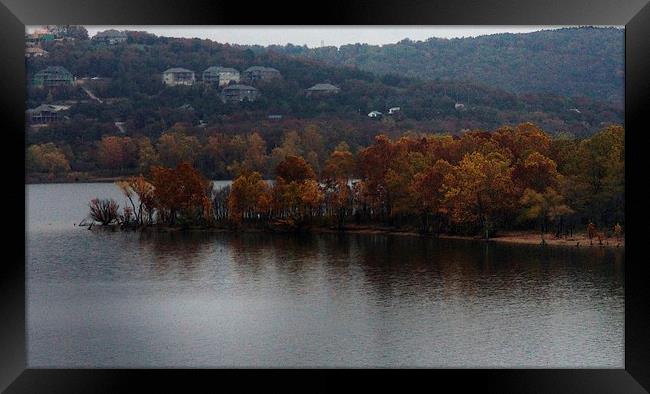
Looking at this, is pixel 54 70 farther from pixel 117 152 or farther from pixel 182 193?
pixel 182 193

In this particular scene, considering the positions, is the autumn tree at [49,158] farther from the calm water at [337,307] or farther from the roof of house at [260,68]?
the roof of house at [260,68]

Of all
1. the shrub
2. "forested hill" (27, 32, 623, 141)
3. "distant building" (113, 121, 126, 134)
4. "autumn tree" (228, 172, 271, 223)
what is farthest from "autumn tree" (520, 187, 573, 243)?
"distant building" (113, 121, 126, 134)

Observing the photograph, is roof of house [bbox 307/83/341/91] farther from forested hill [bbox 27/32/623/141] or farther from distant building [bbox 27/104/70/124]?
distant building [bbox 27/104/70/124]

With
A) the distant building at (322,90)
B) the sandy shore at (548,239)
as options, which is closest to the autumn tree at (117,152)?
the distant building at (322,90)

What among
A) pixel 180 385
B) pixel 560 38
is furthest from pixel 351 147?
Result: pixel 180 385

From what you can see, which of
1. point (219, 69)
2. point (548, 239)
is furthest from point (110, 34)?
point (548, 239)

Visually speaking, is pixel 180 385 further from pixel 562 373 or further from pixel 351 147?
pixel 351 147
